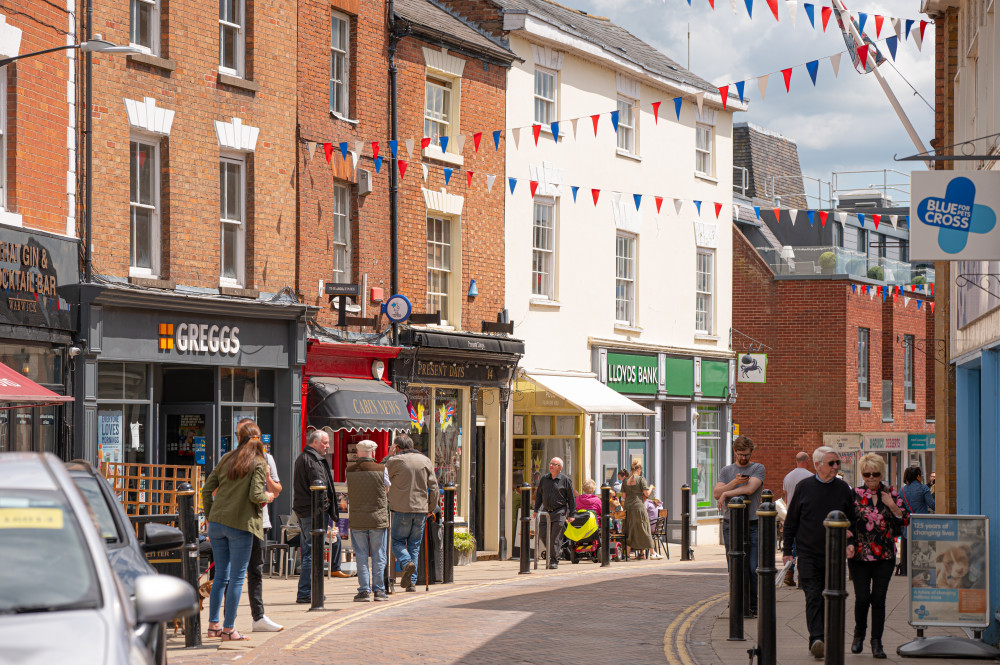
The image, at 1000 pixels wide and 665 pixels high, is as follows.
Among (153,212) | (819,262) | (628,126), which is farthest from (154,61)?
(819,262)

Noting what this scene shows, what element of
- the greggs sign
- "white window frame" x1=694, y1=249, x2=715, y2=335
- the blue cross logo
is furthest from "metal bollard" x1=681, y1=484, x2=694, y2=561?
the blue cross logo

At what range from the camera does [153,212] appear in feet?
63.5

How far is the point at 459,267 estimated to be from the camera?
25.2 meters

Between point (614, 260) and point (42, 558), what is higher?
point (614, 260)

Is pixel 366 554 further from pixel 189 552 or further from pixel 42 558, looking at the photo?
pixel 42 558

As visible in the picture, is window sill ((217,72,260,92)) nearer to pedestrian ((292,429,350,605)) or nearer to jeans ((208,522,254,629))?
pedestrian ((292,429,350,605))

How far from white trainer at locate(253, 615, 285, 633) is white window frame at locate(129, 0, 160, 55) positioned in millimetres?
9512

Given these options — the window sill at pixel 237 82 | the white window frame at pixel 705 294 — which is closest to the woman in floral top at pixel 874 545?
the window sill at pixel 237 82

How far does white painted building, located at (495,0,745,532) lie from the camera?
27.1m

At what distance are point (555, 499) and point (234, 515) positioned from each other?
11494 mm

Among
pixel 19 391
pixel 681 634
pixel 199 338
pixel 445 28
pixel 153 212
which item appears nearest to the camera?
pixel 681 634

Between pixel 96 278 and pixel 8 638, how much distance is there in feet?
45.9

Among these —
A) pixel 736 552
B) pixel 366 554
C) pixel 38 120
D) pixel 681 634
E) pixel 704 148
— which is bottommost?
pixel 681 634

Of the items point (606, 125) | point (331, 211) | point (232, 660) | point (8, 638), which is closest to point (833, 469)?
point (232, 660)
